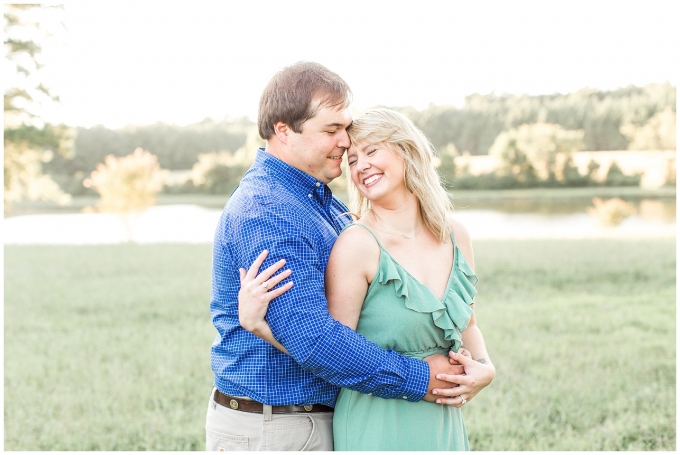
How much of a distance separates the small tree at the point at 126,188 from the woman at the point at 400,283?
2610cm

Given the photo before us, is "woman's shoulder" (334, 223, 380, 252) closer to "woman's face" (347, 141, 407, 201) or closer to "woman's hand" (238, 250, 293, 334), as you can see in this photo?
"woman's face" (347, 141, 407, 201)

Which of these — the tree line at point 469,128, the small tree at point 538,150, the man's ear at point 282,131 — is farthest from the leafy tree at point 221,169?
the man's ear at point 282,131

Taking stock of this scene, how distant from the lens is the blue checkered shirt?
1.92 meters

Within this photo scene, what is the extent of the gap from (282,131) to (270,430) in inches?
42.7

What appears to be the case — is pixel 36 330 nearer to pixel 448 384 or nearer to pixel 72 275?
pixel 72 275

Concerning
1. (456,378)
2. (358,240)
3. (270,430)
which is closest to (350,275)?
(358,240)

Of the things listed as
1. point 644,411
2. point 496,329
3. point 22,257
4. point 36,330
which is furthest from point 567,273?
point 22,257

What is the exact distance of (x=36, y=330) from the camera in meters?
7.68

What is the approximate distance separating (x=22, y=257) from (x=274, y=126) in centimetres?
1481

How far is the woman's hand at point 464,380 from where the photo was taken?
6.92 ft

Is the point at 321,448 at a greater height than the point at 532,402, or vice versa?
the point at 321,448

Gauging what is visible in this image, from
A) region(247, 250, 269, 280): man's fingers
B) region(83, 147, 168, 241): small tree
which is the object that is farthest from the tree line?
region(247, 250, 269, 280): man's fingers

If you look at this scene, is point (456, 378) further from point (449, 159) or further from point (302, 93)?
point (449, 159)

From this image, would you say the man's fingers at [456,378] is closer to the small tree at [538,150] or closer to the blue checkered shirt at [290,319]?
the blue checkered shirt at [290,319]
